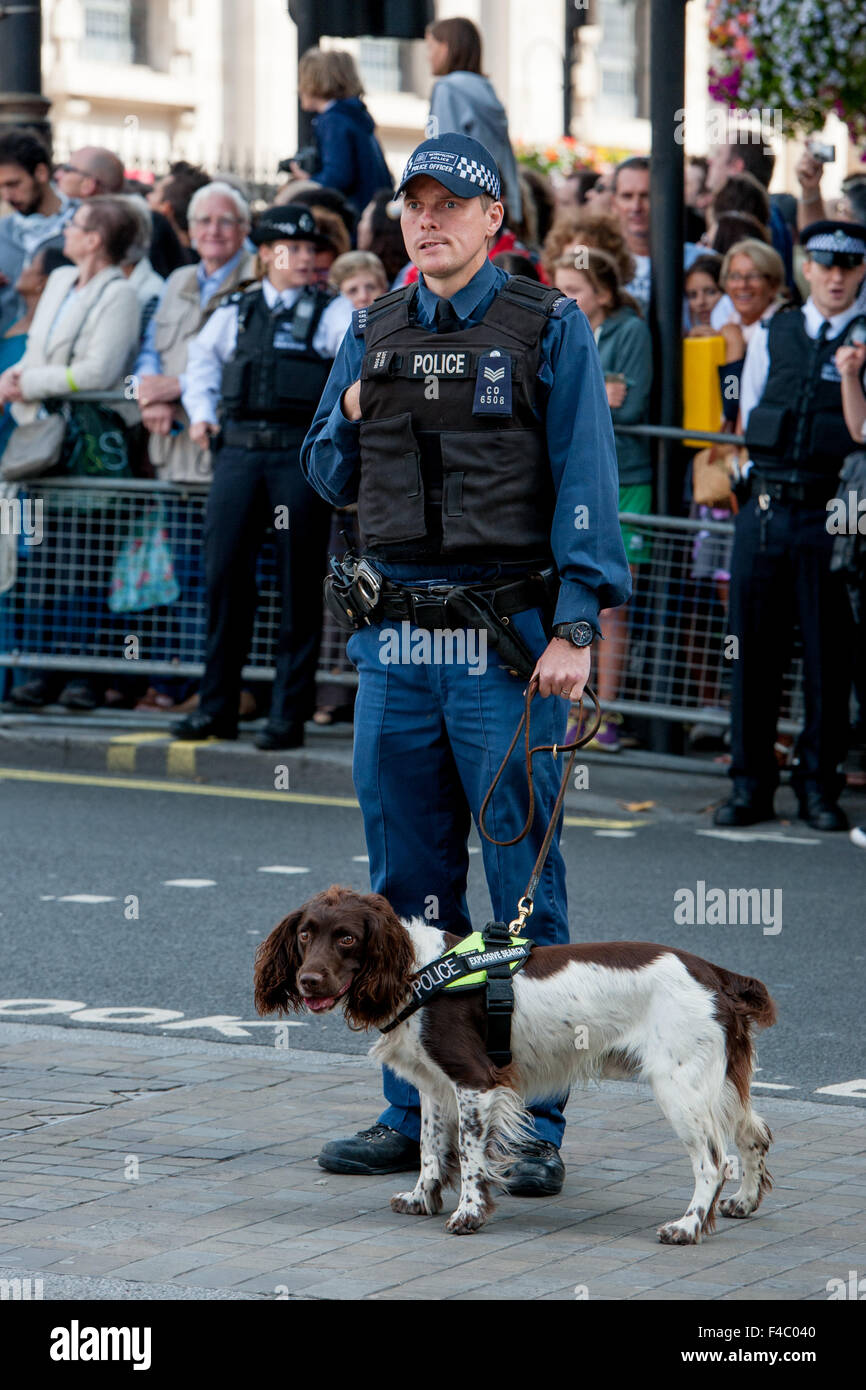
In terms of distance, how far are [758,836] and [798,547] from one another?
125 centimetres

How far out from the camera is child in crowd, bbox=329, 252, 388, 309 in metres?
11.1

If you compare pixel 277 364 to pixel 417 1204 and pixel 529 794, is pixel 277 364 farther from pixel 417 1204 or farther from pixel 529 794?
pixel 417 1204

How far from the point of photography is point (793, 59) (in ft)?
65.5

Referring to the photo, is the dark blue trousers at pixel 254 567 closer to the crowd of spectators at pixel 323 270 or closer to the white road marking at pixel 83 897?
the crowd of spectators at pixel 323 270

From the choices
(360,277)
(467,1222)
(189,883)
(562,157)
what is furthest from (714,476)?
(562,157)

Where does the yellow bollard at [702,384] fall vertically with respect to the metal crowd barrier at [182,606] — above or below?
above

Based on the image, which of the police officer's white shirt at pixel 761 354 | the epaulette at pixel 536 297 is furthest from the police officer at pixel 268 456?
the epaulette at pixel 536 297

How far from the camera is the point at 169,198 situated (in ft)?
46.8

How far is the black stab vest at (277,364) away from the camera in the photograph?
1077 cm

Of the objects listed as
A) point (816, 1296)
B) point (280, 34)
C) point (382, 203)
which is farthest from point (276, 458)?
point (280, 34)

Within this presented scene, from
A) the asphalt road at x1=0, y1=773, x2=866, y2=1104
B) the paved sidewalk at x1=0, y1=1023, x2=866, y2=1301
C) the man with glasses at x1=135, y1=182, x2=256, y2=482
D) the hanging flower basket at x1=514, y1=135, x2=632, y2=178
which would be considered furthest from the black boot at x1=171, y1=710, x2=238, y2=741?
the hanging flower basket at x1=514, y1=135, x2=632, y2=178

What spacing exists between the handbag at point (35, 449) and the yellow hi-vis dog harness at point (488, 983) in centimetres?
739

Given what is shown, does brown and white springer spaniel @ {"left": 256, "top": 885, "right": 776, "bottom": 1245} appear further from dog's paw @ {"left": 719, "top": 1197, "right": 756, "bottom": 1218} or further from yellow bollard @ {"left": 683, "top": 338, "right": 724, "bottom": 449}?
yellow bollard @ {"left": 683, "top": 338, "right": 724, "bottom": 449}
